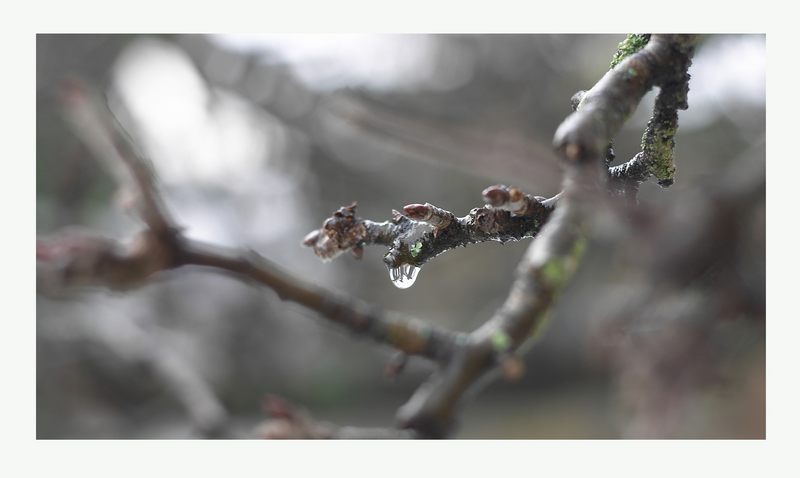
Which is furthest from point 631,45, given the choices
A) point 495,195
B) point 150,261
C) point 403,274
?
point 150,261

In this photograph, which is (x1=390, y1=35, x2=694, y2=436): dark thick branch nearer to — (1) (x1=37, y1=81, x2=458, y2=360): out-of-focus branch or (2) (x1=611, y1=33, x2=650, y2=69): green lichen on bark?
(2) (x1=611, y1=33, x2=650, y2=69): green lichen on bark

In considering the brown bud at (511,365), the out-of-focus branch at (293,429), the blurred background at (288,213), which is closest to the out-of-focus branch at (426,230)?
the brown bud at (511,365)

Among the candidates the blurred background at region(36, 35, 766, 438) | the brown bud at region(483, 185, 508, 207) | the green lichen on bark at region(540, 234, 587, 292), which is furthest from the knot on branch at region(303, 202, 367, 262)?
the blurred background at region(36, 35, 766, 438)

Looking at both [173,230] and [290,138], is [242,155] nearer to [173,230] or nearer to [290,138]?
[290,138]

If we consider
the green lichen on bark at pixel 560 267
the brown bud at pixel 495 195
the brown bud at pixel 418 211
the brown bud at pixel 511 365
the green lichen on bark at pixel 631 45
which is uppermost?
the green lichen on bark at pixel 631 45

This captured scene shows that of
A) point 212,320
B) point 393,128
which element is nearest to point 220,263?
point 393,128

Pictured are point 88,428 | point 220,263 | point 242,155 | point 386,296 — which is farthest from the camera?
point 386,296

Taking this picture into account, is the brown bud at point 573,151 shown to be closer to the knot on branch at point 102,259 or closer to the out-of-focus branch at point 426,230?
the out-of-focus branch at point 426,230

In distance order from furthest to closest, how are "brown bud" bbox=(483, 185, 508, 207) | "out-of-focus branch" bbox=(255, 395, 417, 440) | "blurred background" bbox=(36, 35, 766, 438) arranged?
1. "blurred background" bbox=(36, 35, 766, 438)
2. "out-of-focus branch" bbox=(255, 395, 417, 440)
3. "brown bud" bbox=(483, 185, 508, 207)
